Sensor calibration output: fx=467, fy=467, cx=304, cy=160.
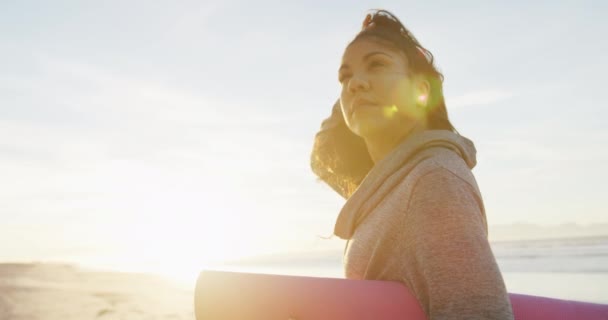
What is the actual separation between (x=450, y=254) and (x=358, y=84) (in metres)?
0.83

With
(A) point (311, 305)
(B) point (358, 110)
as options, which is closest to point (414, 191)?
(A) point (311, 305)

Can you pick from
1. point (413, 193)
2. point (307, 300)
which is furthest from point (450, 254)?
point (307, 300)

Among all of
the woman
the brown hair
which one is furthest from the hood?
the brown hair

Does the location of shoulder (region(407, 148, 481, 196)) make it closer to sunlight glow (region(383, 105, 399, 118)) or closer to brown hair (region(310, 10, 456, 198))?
sunlight glow (region(383, 105, 399, 118))

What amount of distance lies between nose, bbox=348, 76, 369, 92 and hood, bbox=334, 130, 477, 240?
10.5 inches

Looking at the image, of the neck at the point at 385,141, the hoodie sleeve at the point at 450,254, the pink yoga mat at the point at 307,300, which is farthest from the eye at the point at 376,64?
the pink yoga mat at the point at 307,300

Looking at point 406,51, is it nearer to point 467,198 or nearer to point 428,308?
point 467,198

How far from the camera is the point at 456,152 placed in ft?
4.63

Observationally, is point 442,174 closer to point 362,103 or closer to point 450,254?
point 450,254

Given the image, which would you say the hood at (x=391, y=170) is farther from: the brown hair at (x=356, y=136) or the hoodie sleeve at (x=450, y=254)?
the brown hair at (x=356, y=136)

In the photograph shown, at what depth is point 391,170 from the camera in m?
1.53

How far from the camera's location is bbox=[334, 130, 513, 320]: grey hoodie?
1.06 m

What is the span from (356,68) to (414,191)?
745 millimetres

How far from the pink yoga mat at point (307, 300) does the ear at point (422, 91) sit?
80cm
